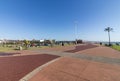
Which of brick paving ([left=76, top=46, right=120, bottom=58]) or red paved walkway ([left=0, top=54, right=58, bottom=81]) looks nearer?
red paved walkway ([left=0, top=54, right=58, bottom=81])

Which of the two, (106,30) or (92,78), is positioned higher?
(106,30)

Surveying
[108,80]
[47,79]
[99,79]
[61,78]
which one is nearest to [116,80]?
[108,80]

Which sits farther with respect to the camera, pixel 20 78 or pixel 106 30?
pixel 106 30

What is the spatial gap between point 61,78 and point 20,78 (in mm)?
2134

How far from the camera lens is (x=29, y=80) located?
17.4ft

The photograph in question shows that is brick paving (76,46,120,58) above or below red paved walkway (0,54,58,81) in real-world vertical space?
above

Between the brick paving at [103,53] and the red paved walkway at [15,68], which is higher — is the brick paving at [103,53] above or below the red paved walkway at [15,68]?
above

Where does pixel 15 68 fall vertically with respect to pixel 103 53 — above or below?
below

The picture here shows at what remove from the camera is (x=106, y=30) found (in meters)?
43.3

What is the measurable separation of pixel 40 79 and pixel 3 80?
1.82 metres

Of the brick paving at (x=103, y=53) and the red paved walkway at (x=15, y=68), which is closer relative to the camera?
the red paved walkway at (x=15, y=68)

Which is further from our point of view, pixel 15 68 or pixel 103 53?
pixel 103 53

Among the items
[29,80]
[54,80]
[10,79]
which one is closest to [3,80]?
[10,79]

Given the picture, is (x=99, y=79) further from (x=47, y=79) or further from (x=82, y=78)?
(x=47, y=79)
